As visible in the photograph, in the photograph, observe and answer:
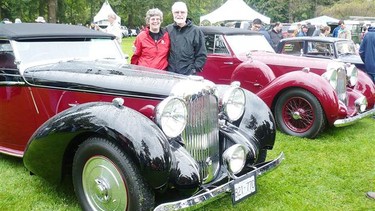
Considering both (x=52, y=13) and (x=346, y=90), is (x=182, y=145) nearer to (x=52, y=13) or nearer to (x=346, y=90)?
(x=346, y=90)

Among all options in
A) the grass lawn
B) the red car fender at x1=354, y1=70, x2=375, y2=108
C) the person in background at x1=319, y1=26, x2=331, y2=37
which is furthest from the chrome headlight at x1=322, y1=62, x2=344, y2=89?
the person in background at x1=319, y1=26, x2=331, y2=37

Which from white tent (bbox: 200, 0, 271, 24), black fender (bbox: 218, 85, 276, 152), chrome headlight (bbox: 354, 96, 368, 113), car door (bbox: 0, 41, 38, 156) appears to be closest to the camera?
black fender (bbox: 218, 85, 276, 152)

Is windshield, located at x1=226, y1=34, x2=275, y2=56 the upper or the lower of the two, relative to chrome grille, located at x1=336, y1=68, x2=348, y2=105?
upper

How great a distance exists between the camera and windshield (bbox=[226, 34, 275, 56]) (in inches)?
301

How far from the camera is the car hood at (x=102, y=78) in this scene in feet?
10.5

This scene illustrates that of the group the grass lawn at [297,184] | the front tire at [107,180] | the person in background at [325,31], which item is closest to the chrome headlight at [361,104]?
the grass lawn at [297,184]

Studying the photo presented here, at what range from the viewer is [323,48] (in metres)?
8.59

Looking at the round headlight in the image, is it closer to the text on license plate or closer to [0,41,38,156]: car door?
the text on license plate

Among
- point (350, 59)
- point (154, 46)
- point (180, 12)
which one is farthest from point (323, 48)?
point (154, 46)

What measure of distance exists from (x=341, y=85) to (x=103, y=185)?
4.53 meters

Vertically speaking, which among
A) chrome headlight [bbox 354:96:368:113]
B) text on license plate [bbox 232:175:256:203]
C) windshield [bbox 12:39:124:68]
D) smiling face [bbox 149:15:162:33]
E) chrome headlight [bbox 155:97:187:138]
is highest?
smiling face [bbox 149:15:162:33]

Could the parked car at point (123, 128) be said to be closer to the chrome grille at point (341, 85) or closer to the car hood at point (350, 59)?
the chrome grille at point (341, 85)

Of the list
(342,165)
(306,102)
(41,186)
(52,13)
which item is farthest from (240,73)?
(52,13)

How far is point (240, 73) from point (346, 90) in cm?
173
